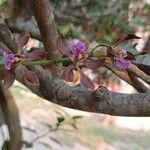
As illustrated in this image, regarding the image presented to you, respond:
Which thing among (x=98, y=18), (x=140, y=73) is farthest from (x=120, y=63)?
(x=98, y=18)

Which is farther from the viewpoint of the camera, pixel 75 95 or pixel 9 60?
pixel 75 95

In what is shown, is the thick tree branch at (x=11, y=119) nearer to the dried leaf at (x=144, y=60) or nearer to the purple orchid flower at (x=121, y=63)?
the dried leaf at (x=144, y=60)

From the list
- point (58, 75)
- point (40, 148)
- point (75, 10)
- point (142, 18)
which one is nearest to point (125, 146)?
point (40, 148)

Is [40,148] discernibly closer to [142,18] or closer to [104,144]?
[142,18]

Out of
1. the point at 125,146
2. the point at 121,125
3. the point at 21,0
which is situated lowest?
the point at 121,125

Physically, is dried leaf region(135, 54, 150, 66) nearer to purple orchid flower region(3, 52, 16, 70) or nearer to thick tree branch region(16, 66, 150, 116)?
thick tree branch region(16, 66, 150, 116)

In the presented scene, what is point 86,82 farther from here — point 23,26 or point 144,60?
point 23,26

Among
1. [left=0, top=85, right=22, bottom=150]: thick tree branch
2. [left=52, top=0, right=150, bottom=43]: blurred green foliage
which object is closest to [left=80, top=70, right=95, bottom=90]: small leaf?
[left=0, top=85, right=22, bottom=150]: thick tree branch

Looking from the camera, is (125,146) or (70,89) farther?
(125,146)
